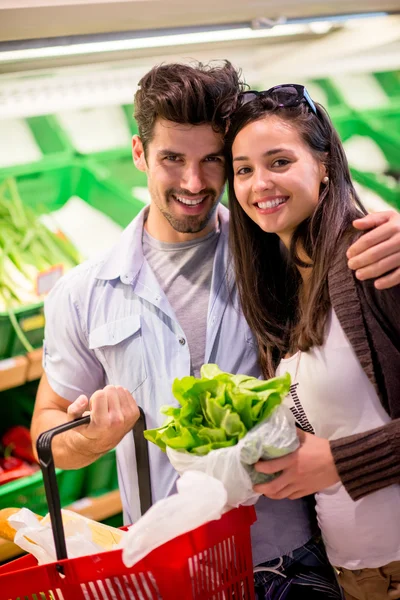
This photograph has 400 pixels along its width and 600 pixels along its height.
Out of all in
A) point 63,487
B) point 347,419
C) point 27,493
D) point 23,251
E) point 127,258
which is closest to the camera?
point 347,419

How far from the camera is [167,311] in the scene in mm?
2213

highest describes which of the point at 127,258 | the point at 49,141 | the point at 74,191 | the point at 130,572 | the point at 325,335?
the point at 49,141

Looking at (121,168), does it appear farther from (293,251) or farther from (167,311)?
(293,251)

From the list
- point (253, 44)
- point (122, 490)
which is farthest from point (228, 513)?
point (253, 44)

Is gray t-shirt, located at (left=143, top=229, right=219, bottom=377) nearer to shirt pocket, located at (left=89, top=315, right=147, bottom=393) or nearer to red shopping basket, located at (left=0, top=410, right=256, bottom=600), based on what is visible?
shirt pocket, located at (left=89, top=315, right=147, bottom=393)

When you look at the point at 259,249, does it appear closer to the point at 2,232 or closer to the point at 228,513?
the point at 228,513

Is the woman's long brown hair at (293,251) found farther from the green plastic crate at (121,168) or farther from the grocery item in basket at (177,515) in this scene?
the green plastic crate at (121,168)

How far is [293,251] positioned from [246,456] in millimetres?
736

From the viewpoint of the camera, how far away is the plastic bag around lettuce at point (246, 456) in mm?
1474

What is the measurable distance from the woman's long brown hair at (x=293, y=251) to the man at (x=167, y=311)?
108 mm

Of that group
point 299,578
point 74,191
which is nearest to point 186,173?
point 299,578

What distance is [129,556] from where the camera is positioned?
1377 mm

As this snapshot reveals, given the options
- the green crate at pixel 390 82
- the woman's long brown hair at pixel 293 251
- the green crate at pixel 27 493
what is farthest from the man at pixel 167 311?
the green crate at pixel 390 82

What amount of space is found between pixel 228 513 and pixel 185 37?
1627 millimetres
